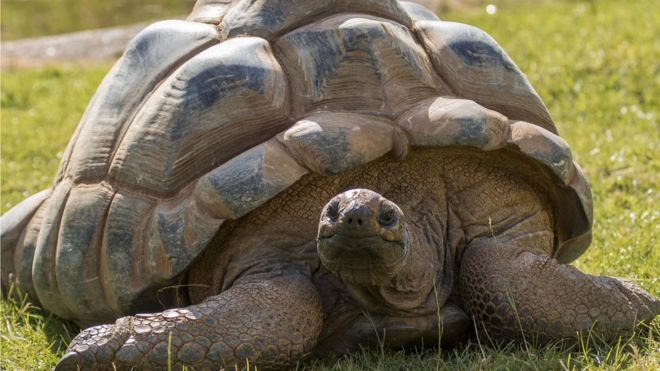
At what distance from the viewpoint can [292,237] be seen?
11.5ft

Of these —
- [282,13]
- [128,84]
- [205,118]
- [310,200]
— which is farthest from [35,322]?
[282,13]

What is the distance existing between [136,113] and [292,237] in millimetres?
751

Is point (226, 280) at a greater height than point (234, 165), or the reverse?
point (234, 165)

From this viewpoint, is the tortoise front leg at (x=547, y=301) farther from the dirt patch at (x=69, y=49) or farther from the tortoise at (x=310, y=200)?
the dirt patch at (x=69, y=49)

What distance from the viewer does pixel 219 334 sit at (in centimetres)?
318

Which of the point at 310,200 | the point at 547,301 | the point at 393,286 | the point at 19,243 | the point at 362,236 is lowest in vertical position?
the point at 19,243

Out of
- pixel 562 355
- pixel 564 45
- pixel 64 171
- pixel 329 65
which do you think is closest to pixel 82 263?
pixel 64 171

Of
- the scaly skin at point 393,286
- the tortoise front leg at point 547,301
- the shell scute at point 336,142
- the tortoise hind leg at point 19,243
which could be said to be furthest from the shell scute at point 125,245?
the tortoise front leg at point 547,301

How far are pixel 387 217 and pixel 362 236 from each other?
0.34 feet

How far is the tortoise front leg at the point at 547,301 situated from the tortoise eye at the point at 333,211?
0.70 m

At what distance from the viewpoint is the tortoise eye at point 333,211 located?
9.82ft

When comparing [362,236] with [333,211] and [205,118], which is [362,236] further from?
[205,118]

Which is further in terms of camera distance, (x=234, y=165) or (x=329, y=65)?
(x=329, y=65)

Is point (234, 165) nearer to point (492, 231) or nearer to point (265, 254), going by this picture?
point (265, 254)
